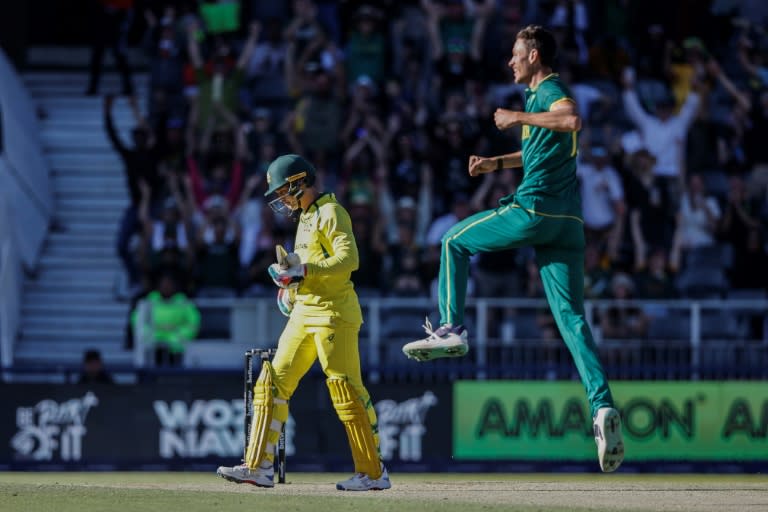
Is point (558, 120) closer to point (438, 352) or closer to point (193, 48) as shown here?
point (438, 352)

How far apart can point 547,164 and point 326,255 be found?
1.68m

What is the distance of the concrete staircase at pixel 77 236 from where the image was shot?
69.5 feet

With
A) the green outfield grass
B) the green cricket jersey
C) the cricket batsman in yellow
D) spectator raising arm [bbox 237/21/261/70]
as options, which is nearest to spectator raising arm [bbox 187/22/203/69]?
spectator raising arm [bbox 237/21/261/70]

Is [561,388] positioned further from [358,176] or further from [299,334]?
[299,334]

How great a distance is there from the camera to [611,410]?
35.0 feet

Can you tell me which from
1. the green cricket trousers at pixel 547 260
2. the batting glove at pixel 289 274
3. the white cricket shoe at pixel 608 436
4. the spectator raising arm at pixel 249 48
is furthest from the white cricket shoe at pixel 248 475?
the spectator raising arm at pixel 249 48

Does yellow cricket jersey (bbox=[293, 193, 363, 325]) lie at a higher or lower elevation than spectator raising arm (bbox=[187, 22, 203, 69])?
lower

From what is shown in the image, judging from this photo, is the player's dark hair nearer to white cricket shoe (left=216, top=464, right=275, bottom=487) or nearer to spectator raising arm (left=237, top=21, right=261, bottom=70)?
white cricket shoe (left=216, top=464, right=275, bottom=487)

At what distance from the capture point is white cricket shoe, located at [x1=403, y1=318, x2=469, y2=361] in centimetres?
1053

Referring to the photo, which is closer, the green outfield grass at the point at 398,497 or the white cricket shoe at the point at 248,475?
the green outfield grass at the point at 398,497

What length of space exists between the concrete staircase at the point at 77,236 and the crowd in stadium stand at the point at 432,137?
3.34 ft

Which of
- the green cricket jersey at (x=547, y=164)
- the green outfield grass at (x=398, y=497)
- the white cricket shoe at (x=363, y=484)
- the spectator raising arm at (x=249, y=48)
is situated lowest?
the green outfield grass at (x=398, y=497)

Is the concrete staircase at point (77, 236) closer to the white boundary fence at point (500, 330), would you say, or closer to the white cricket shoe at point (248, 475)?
the white boundary fence at point (500, 330)

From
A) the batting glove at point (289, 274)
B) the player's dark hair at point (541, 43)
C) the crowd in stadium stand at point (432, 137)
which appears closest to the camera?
the player's dark hair at point (541, 43)
